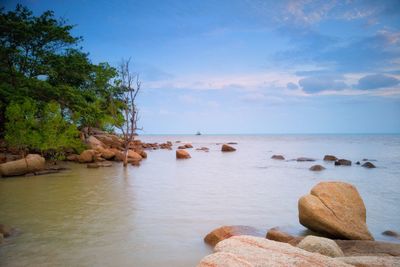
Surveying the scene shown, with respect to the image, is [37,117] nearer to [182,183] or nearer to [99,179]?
[99,179]

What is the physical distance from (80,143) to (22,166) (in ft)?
31.3

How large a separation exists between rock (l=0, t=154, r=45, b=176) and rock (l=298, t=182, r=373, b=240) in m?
16.7

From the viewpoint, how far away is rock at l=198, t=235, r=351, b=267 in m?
3.47

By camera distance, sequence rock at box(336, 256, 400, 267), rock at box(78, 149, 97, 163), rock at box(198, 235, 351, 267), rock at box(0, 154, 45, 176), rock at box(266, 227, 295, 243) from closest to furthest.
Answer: rock at box(198, 235, 351, 267) → rock at box(336, 256, 400, 267) → rock at box(266, 227, 295, 243) → rock at box(0, 154, 45, 176) → rock at box(78, 149, 97, 163)

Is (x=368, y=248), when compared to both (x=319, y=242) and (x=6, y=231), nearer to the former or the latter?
(x=319, y=242)

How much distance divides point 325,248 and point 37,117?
909 inches

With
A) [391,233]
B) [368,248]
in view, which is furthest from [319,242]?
[391,233]

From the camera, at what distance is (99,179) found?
1758cm

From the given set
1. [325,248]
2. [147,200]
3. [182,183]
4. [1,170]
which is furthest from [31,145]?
[325,248]

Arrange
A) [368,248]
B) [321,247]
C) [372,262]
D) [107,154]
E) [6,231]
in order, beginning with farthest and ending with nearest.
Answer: [107,154] → [6,231] → [368,248] → [321,247] → [372,262]

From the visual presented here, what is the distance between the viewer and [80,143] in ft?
91.1

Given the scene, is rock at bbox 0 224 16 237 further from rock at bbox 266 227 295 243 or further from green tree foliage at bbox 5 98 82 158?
Result: green tree foliage at bbox 5 98 82 158

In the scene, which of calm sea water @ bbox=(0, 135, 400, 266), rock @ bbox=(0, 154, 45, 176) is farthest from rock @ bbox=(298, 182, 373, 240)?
rock @ bbox=(0, 154, 45, 176)

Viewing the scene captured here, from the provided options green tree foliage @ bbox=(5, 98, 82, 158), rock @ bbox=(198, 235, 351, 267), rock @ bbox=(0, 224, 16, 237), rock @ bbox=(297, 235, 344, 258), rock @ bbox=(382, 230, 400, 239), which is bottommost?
rock @ bbox=(382, 230, 400, 239)
